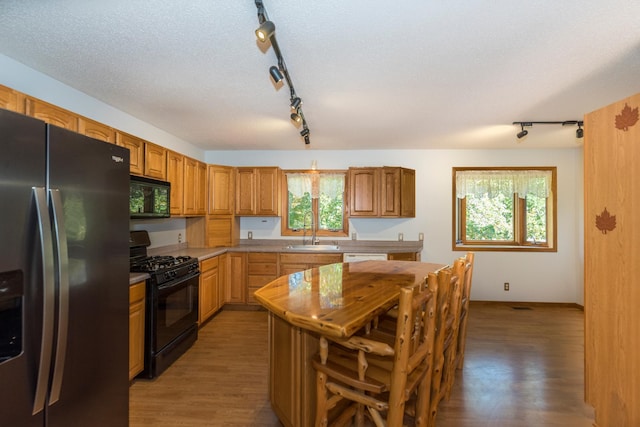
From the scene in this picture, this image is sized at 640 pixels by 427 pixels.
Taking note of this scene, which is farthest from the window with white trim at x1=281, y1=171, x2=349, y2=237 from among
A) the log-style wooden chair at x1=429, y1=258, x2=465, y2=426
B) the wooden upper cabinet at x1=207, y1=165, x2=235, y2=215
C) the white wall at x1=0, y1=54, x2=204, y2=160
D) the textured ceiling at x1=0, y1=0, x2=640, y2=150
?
the log-style wooden chair at x1=429, y1=258, x2=465, y2=426

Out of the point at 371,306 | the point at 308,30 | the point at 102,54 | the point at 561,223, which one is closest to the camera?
the point at 371,306

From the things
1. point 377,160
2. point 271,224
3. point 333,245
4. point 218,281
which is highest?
point 377,160

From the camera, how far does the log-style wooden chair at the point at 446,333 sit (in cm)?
163

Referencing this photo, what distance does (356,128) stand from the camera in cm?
367

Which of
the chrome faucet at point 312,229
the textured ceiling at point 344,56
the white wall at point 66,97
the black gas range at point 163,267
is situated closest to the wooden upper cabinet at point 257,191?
the chrome faucet at point 312,229

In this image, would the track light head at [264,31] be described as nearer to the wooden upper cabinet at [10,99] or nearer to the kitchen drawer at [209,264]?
the wooden upper cabinet at [10,99]

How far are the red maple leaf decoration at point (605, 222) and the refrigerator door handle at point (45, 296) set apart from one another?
2.87 meters

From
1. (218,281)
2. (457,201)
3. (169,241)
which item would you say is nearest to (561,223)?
(457,201)

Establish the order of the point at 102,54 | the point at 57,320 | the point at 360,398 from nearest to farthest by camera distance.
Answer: the point at 57,320 → the point at 360,398 → the point at 102,54

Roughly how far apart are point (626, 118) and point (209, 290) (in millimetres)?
3992

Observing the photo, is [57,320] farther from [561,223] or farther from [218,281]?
[561,223]

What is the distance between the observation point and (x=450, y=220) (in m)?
4.79

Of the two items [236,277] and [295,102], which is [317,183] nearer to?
[236,277]

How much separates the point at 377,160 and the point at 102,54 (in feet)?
12.2
